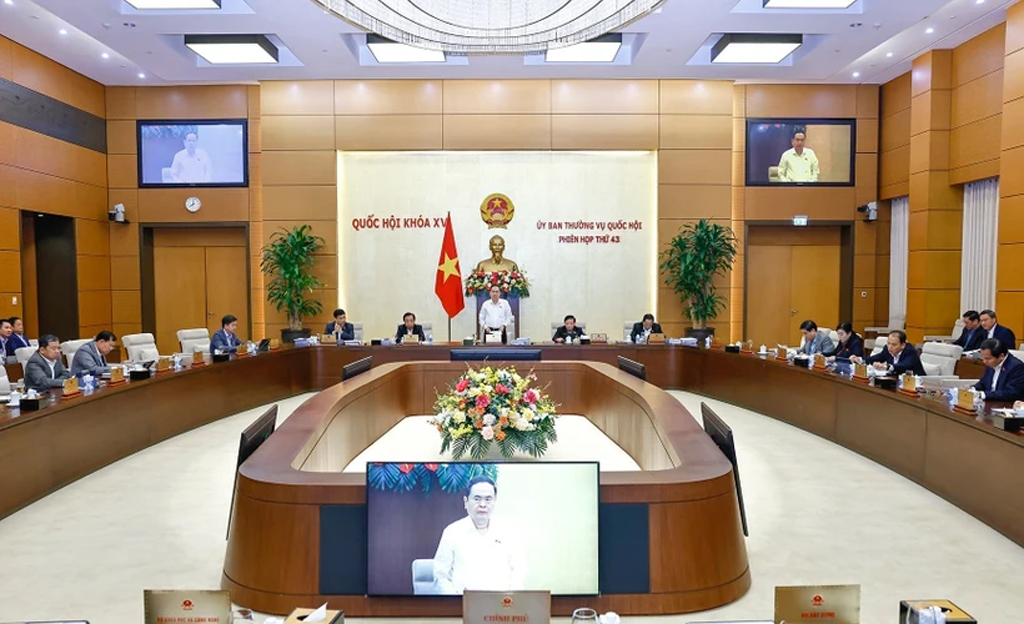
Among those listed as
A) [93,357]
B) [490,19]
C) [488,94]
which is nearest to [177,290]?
[93,357]

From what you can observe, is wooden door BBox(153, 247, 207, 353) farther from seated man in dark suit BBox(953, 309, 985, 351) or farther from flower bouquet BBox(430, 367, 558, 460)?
seated man in dark suit BBox(953, 309, 985, 351)

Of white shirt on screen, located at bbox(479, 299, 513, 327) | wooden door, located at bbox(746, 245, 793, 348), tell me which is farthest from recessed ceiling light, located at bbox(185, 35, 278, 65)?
wooden door, located at bbox(746, 245, 793, 348)

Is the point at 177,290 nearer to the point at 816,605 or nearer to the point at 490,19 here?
the point at 490,19

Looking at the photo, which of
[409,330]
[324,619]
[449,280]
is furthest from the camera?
[449,280]

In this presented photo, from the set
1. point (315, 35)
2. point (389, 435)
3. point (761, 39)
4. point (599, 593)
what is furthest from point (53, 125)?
point (599, 593)

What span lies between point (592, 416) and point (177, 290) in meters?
8.00

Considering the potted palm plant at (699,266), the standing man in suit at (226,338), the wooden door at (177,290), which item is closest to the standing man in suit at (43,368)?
the standing man in suit at (226,338)

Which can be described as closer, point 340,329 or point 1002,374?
point 1002,374

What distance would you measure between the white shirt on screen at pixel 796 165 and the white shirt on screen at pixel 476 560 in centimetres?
971

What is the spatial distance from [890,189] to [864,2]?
392cm

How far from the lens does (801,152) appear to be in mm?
Answer: 10781

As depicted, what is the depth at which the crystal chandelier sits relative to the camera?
329cm

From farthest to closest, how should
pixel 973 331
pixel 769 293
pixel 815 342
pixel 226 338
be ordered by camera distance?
pixel 769 293 → pixel 226 338 → pixel 973 331 → pixel 815 342

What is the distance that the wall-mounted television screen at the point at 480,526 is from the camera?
258 centimetres
